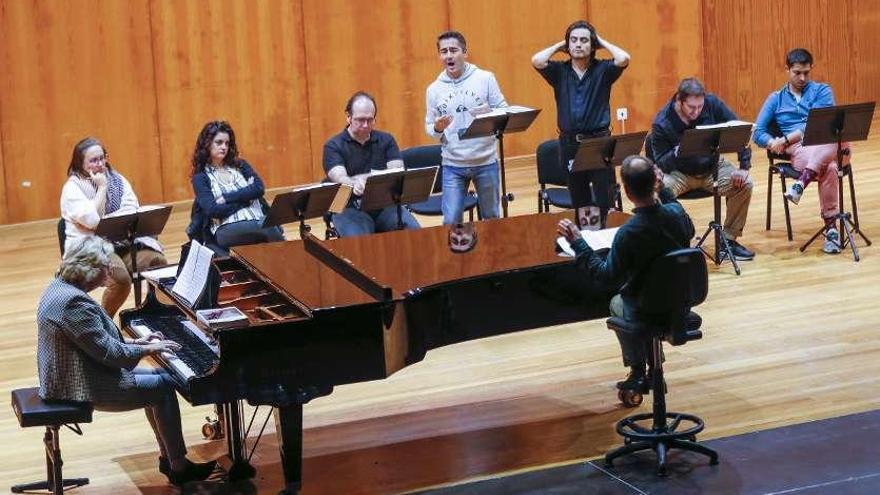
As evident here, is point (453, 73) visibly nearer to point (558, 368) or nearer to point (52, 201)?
point (558, 368)

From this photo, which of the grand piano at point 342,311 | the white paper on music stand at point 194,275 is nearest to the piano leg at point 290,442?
the grand piano at point 342,311

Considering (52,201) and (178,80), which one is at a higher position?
(178,80)

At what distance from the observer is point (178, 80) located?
11.0 metres

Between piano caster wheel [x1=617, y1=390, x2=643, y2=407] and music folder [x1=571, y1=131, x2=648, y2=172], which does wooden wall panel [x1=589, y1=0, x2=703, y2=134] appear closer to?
music folder [x1=571, y1=131, x2=648, y2=172]

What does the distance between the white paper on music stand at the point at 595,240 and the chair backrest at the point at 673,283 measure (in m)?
0.43

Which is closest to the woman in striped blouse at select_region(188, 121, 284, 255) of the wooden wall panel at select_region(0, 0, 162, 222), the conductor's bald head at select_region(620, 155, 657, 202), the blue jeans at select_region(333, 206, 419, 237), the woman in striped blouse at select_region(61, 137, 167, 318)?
the woman in striped blouse at select_region(61, 137, 167, 318)

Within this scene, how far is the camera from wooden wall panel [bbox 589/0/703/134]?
484 inches

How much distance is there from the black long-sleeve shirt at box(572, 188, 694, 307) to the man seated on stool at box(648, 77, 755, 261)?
341cm

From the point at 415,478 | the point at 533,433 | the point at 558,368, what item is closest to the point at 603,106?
the point at 558,368

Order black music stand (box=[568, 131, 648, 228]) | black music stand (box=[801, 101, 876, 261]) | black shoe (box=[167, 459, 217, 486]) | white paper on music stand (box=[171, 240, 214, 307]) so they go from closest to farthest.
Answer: white paper on music stand (box=[171, 240, 214, 307]), black shoe (box=[167, 459, 217, 486]), black music stand (box=[568, 131, 648, 228]), black music stand (box=[801, 101, 876, 261])

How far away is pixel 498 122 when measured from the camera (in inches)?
329

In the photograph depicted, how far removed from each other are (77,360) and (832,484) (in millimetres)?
2813

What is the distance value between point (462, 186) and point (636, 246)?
3661 mm

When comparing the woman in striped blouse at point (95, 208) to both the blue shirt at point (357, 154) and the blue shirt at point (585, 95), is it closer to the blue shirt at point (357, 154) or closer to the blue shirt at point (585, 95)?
the blue shirt at point (357, 154)
